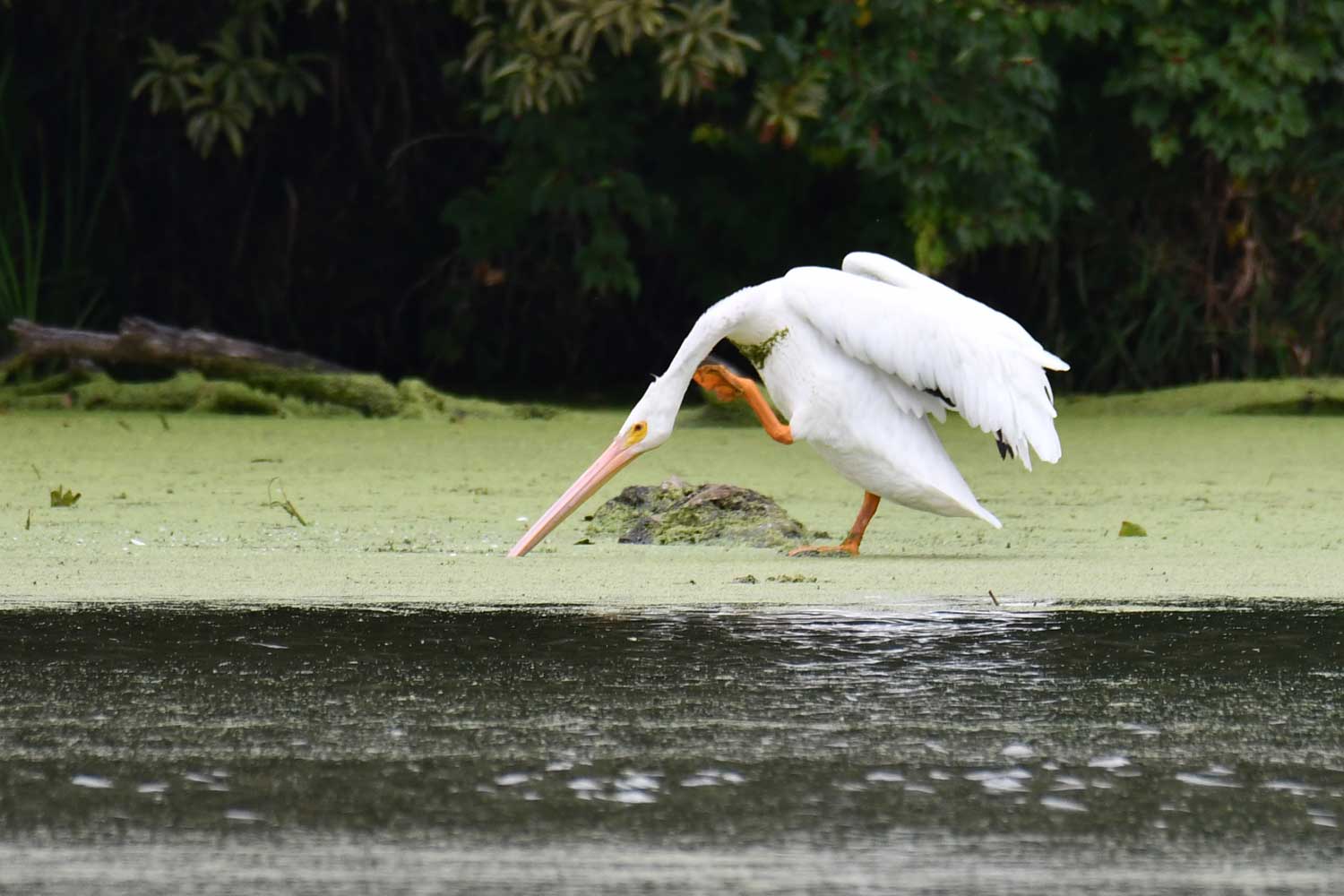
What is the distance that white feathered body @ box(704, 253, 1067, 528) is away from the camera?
526 centimetres

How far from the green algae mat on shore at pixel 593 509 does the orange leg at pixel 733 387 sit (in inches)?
13.2

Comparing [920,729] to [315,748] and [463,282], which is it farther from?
[463,282]

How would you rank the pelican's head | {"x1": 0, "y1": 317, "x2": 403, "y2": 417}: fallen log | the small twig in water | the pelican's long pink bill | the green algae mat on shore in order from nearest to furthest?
the green algae mat on shore → the pelican's long pink bill → the pelican's head → the small twig in water → {"x1": 0, "y1": 317, "x2": 403, "y2": 417}: fallen log

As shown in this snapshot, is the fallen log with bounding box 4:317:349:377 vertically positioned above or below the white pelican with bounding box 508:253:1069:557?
below

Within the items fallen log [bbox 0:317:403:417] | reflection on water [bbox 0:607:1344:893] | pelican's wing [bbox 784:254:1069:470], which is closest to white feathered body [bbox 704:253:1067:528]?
pelican's wing [bbox 784:254:1069:470]

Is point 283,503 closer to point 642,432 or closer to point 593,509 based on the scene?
point 593,509

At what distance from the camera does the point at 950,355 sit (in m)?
5.26

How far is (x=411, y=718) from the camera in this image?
10.4 ft

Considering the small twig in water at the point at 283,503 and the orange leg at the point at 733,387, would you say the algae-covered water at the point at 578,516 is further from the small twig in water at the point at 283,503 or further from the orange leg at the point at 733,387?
the orange leg at the point at 733,387

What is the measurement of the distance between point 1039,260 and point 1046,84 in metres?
1.74

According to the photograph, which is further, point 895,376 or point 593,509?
point 593,509

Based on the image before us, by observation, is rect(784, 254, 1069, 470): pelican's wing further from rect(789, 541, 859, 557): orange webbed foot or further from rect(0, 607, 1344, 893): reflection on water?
rect(0, 607, 1344, 893): reflection on water

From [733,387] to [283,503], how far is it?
1336mm

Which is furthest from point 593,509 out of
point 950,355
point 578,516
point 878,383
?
point 950,355
